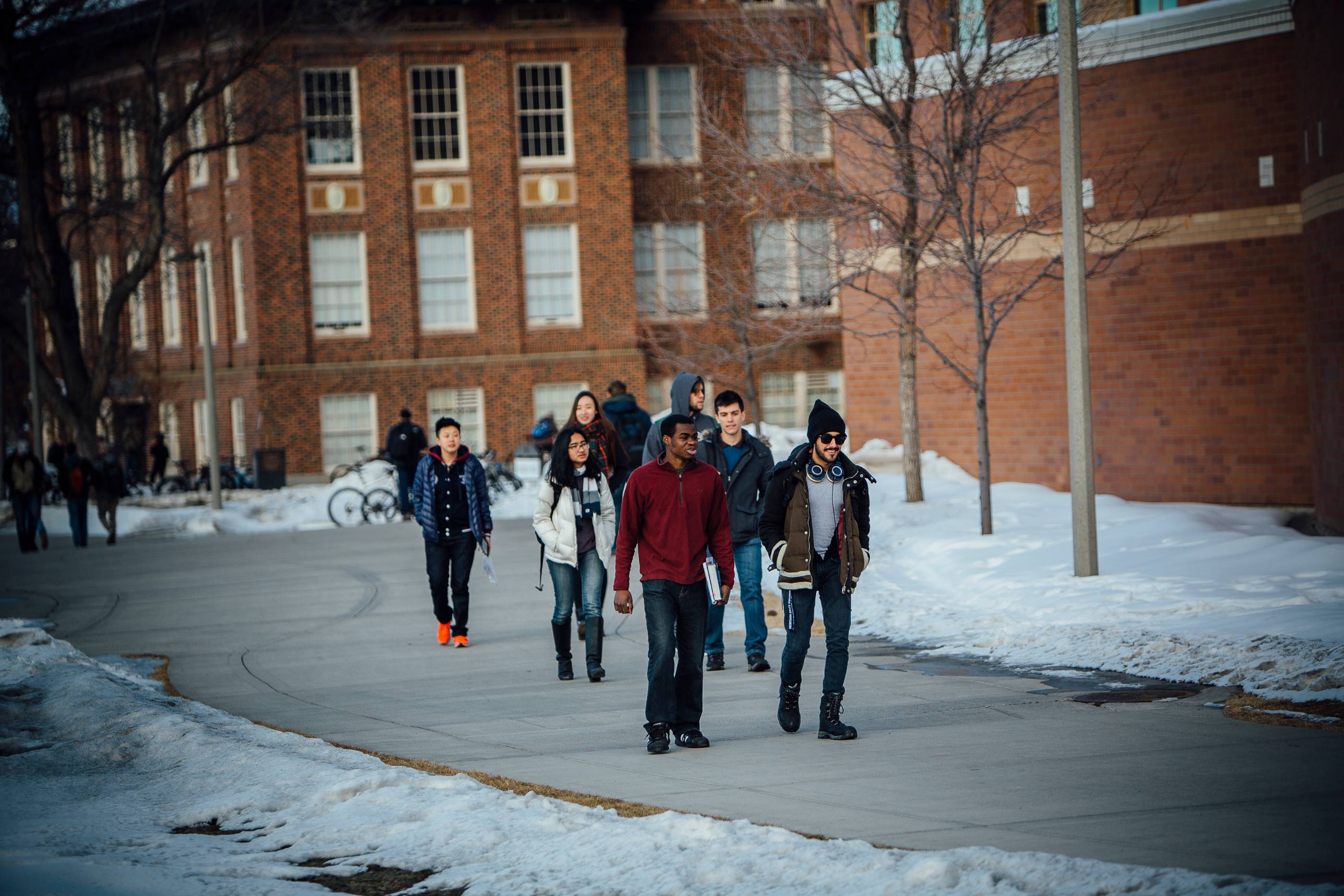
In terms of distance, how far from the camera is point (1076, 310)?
1280 cm

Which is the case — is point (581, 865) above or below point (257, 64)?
below

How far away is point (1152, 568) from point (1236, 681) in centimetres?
449

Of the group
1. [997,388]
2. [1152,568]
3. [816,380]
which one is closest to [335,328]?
[816,380]

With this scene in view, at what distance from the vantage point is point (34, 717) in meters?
9.04

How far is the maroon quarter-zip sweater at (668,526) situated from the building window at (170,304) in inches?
1431

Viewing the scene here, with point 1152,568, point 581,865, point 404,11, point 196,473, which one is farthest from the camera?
point 196,473

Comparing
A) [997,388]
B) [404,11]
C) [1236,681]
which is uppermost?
[404,11]

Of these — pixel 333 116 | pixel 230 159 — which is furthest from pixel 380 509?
pixel 230 159

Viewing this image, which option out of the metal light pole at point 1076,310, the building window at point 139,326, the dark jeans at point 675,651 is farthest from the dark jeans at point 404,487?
the building window at point 139,326

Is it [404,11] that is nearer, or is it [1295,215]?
[1295,215]

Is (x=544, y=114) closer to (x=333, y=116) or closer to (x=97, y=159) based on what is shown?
(x=333, y=116)

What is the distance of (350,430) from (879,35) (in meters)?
20.6

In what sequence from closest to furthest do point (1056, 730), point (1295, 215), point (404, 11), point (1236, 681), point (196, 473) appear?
1. point (1056, 730)
2. point (1236, 681)
3. point (1295, 215)
4. point (404, 11)
5. point (196, 473)

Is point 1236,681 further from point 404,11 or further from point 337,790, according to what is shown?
point 404,11
